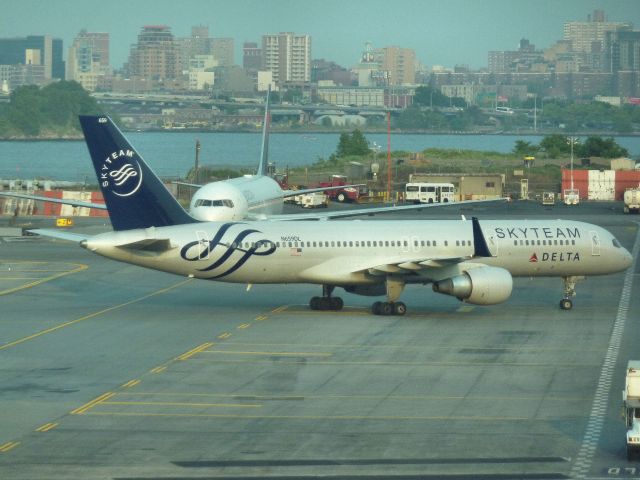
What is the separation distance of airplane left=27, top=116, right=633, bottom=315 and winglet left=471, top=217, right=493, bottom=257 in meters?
0.05

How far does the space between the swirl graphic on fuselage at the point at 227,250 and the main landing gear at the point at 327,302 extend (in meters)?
4.29

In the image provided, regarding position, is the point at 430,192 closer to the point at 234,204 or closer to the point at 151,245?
the point at 234,204

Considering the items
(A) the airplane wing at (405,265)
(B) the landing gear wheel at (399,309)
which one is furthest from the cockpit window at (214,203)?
(B) the landing gear wheel at (399,309)

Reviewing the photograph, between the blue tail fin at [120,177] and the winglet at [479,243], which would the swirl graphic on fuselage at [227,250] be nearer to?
the blue tail fin at [120,177]

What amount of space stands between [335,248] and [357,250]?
1038 millimetres

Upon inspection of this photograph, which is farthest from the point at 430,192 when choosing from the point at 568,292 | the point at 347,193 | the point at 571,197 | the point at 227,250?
the point at 227,250

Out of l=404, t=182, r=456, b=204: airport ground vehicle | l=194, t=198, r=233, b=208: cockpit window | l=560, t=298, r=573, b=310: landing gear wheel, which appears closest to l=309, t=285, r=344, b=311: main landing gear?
l=560, t=298, r=573, b=310: landing gear wheel

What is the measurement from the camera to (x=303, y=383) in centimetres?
4994

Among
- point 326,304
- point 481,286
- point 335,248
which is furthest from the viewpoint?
point 326,304

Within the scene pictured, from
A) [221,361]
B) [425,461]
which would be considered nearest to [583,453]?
[425,461]

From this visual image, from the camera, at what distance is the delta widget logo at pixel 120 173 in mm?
64375

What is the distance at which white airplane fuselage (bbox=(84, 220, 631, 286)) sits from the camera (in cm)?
6462

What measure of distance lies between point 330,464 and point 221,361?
16.8 m

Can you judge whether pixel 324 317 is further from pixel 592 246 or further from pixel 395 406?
pixel 395 406
